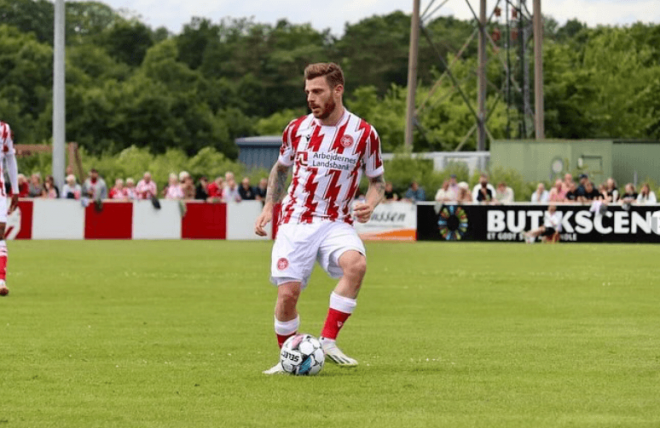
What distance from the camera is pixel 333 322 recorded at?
11.3 metres

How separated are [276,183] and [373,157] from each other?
766 mm

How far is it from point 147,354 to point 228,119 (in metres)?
103

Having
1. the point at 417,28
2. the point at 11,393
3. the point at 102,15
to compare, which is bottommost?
the point at 11,393

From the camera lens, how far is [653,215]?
39.6 metres

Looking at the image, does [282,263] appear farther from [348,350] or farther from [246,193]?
[246,193]

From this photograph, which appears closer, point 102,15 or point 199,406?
point 199,406

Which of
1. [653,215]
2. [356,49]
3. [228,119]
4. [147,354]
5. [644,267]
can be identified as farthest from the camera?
[356,49]

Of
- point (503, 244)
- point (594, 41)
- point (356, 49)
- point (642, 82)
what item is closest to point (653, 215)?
point (503, 244)

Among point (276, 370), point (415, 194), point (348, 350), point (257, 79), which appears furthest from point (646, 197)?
point (257, 79)

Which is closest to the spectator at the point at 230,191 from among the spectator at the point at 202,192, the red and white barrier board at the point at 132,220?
the red and white barrier board at the point at 132,220

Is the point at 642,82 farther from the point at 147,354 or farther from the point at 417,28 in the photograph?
the point at 147,354

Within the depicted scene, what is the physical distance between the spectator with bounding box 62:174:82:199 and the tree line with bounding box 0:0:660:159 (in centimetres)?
2735

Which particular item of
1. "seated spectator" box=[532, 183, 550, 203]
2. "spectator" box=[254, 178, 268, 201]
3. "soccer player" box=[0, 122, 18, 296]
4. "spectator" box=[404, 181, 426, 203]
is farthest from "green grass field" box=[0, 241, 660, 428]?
"spectator" box=[404, 181, 426, 203]

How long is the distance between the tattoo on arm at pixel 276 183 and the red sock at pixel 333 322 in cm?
95
